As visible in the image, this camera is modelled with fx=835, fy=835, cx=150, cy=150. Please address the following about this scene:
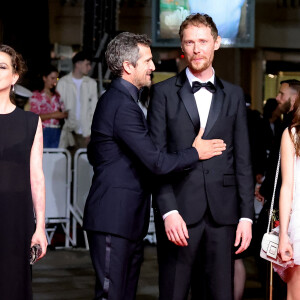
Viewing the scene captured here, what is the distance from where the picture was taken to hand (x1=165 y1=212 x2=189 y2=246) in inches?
163

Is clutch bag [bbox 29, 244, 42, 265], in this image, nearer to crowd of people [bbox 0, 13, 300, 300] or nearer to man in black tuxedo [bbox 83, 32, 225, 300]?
crowd of people [bbox 0, 13, 300, 300]

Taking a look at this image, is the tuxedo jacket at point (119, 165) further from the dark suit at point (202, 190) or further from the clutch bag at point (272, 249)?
the clutch bag at point (272, 249)

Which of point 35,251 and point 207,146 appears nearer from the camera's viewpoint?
point 35,251

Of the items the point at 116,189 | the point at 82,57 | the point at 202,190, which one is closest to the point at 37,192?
the point at 116,189

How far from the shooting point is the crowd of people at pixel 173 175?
417cm

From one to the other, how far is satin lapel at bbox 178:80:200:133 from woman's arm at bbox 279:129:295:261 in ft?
1.50

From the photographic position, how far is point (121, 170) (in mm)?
4359

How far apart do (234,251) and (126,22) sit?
14.9 m

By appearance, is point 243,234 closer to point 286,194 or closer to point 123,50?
point 286,194

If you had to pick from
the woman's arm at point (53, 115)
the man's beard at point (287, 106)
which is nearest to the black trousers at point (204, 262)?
the man's beard at point (287, 106)

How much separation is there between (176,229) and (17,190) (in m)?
0.81

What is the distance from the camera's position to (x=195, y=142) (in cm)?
428

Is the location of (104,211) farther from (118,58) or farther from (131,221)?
Answer: (118,58)

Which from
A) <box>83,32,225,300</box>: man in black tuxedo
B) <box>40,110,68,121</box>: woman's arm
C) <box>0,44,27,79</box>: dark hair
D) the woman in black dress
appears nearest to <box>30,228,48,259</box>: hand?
the woman in black dress
